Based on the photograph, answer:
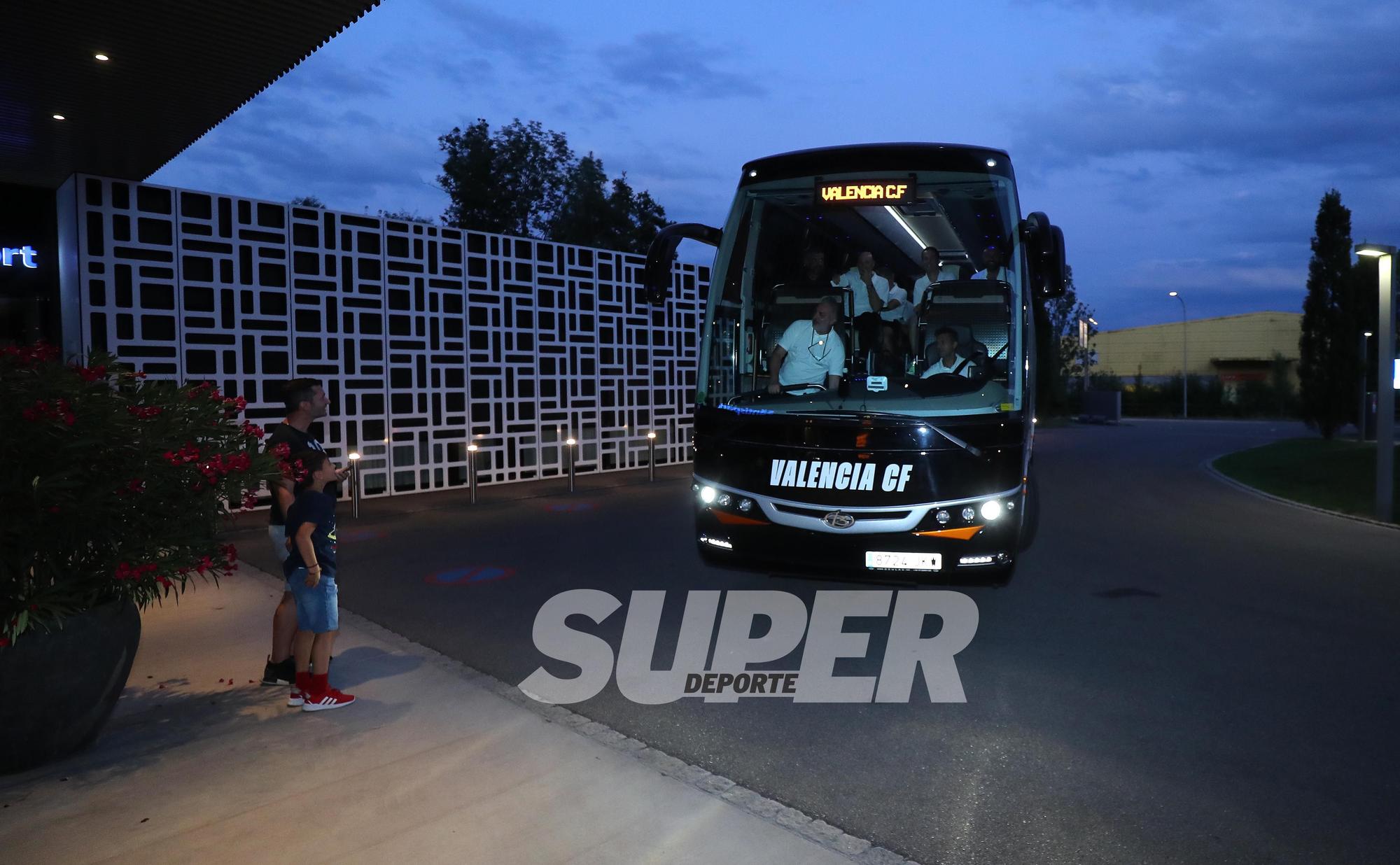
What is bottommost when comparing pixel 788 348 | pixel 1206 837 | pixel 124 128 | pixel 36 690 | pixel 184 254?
pixel 1206 837

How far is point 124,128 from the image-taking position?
38.2 feet

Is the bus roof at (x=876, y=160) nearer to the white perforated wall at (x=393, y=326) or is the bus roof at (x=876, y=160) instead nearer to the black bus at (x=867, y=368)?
the black bus at (x=867, y=368)

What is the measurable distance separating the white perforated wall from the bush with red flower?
888 centimetres

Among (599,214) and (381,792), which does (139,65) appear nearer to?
(381,792)

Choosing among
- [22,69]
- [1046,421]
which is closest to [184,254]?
[22,69]

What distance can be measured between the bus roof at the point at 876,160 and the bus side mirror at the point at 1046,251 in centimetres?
43

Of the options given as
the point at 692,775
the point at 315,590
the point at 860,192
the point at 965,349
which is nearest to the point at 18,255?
the point at 315,590

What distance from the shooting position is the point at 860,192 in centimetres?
707

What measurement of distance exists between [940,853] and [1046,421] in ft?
160

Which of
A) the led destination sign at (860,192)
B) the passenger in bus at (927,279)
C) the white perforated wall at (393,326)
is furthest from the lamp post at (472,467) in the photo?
the led destination sign at (860,192)

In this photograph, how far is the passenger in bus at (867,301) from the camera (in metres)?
7.59

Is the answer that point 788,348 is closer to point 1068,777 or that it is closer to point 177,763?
point 1068,777

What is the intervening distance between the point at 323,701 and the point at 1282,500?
15.1 m

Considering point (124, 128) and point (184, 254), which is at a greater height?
point (124, 128)
